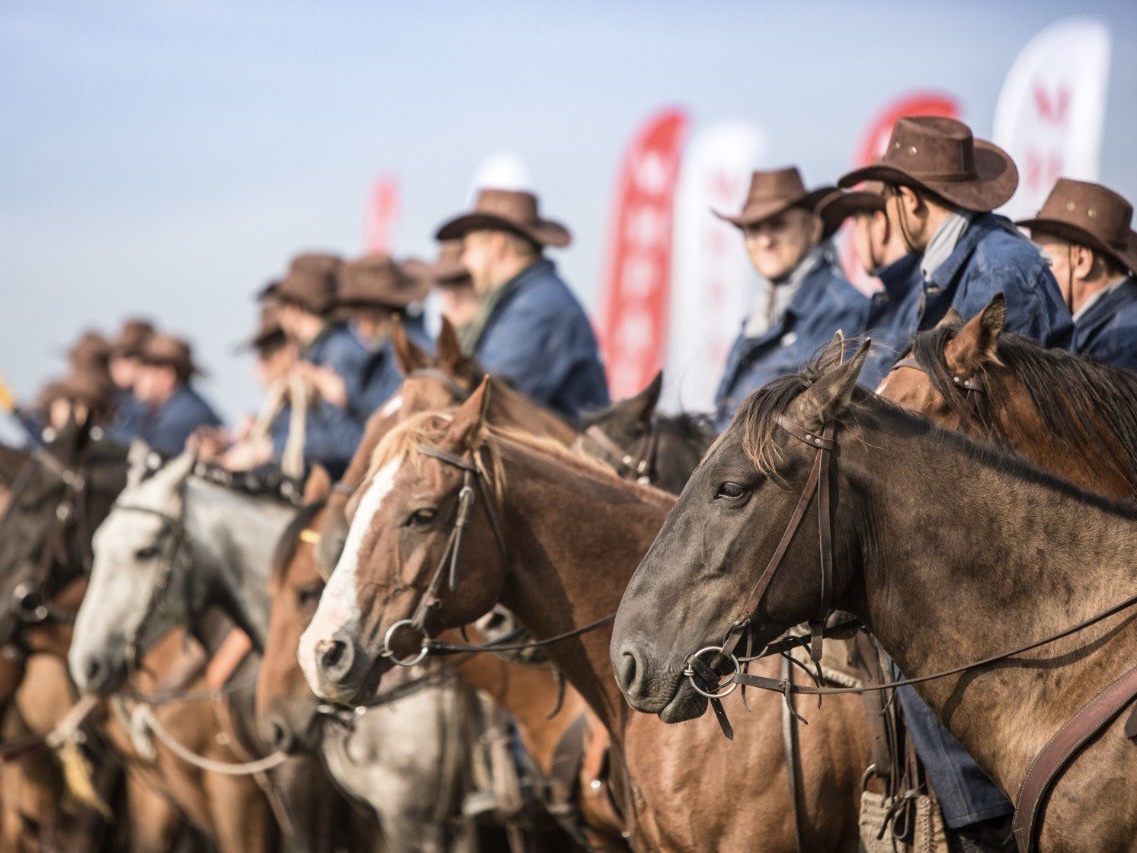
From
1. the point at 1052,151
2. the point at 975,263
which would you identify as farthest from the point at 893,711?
the point at 1052,151

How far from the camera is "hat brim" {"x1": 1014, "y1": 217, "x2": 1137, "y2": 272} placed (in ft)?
18.3

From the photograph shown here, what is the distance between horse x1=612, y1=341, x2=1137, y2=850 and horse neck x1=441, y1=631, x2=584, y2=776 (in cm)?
260

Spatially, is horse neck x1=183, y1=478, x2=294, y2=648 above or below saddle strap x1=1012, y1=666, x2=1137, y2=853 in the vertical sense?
below

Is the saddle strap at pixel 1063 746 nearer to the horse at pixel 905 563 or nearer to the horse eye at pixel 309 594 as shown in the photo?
the horse at pixel 905 563

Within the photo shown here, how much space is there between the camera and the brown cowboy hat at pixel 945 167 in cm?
486

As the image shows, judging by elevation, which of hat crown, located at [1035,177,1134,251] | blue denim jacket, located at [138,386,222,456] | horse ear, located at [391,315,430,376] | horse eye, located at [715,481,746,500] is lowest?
blue denim jacket, located at [138,386,222,456]

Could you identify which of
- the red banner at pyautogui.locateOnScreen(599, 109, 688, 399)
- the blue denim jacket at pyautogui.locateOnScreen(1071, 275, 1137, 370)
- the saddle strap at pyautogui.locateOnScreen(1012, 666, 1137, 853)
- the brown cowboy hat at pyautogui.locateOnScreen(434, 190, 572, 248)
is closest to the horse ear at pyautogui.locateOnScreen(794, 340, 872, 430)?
the saddle strap at pyautogui.locateOnScreen(1012, 666, 1137, 853)

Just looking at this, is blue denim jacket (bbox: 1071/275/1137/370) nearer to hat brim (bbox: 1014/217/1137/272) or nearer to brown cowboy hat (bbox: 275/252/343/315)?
hat brim (bbox: 1014/217/1137/272)

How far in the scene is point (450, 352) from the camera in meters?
6.07

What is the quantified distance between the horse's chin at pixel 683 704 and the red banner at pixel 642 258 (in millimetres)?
10484

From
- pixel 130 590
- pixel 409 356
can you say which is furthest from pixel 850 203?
pixel 130 590

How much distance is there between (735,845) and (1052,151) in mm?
5865

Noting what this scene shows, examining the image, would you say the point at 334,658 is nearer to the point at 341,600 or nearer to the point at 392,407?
A: the point at 341,600

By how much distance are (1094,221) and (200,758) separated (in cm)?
522
